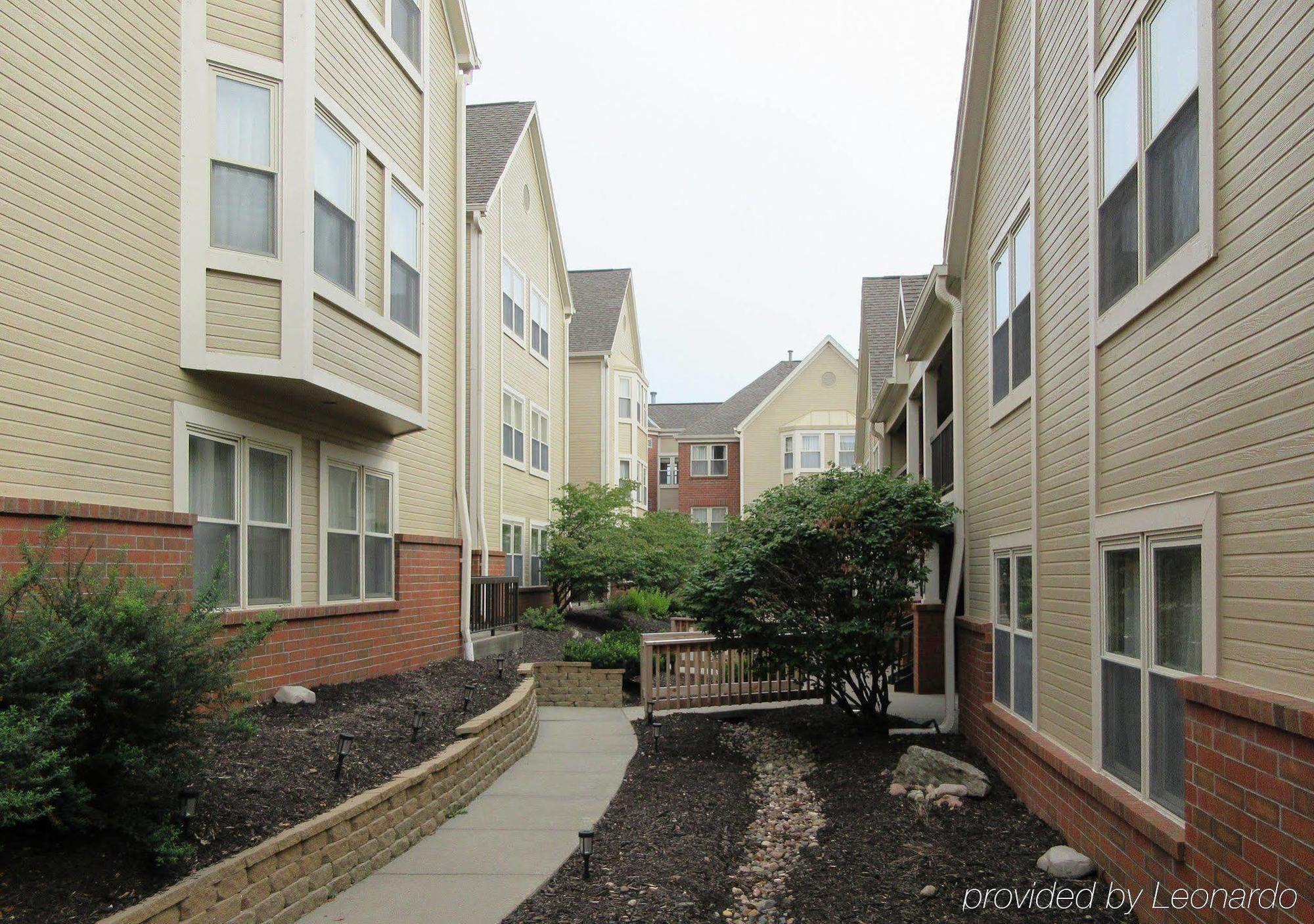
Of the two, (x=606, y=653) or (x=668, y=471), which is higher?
(x=668, y=471)

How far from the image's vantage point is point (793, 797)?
9.59m

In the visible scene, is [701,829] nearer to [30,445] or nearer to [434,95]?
[30,445]

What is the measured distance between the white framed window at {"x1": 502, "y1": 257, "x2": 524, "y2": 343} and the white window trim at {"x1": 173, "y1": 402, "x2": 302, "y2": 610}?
11.7 meters

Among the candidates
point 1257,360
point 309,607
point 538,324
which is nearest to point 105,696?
point 309,607

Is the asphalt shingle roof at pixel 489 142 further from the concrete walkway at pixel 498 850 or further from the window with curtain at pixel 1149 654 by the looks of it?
the window with curtain at pixel 1149 654

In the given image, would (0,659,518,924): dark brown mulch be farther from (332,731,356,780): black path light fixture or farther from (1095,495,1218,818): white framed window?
(1095,495,1218,818): white framed window

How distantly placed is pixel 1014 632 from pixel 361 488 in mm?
7303

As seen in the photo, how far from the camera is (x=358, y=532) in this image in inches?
459

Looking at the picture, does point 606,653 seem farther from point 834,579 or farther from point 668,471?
point 668,471

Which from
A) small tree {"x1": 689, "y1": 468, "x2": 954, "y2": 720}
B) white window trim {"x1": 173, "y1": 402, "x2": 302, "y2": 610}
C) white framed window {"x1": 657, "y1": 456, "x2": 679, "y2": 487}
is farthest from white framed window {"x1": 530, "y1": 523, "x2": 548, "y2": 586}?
white framed window {"x1": 657, "y1": 456, "x2": 679, "y2": 487}

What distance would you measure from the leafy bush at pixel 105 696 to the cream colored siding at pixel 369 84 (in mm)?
6129

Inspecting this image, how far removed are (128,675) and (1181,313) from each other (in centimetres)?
564

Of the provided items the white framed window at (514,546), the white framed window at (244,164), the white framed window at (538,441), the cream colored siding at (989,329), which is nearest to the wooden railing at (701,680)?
the cream colored siding at (989,329)

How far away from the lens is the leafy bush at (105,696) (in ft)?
15.4
